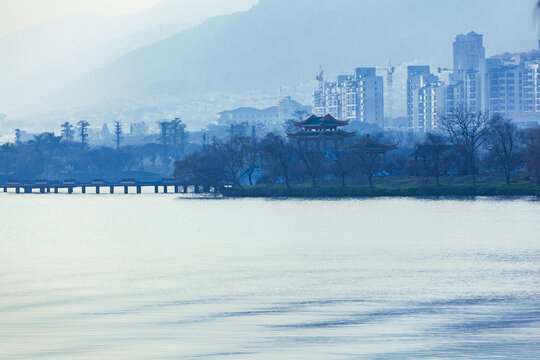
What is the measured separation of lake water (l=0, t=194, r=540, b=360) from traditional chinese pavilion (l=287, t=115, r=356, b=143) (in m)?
56.4

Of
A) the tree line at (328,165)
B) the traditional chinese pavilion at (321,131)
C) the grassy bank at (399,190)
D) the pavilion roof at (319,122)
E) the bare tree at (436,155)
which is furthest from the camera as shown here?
the pavilion roof at (319,122)

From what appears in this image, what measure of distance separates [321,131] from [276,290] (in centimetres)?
9492

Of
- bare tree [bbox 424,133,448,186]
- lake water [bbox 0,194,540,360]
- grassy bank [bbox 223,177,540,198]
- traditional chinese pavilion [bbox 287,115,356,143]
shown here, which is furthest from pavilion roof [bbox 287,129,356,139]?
lake water [bbox 0,194,540,360]

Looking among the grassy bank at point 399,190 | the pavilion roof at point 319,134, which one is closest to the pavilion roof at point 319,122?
the pavilion roof at point 319,134

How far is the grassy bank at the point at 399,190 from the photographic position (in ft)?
314

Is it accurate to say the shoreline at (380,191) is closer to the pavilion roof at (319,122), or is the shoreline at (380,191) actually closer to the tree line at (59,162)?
the pavilion roof at (319,122)

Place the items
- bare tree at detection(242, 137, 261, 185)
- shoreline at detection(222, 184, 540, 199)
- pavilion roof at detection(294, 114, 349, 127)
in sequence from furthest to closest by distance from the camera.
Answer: pavilion roof at detection(294, 114, 349, 127), bare tree at detection(242, 137, 261, 185), shoreline at detection(222, 184, 540, 199)

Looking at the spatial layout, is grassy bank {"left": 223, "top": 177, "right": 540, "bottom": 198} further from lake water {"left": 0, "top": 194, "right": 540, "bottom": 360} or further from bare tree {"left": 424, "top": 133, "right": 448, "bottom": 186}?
lake water {"left": 0, "top": 194, "right": 540, "bottom": 360}

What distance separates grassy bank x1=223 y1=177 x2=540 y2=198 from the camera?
95.6 meters

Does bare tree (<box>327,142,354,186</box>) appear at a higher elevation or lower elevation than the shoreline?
higher

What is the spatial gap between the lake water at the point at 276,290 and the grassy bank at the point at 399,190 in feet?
82.3

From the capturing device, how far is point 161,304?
32.0 metres

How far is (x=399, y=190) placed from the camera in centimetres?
10162

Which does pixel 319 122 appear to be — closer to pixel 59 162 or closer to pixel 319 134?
pixel 319 134
